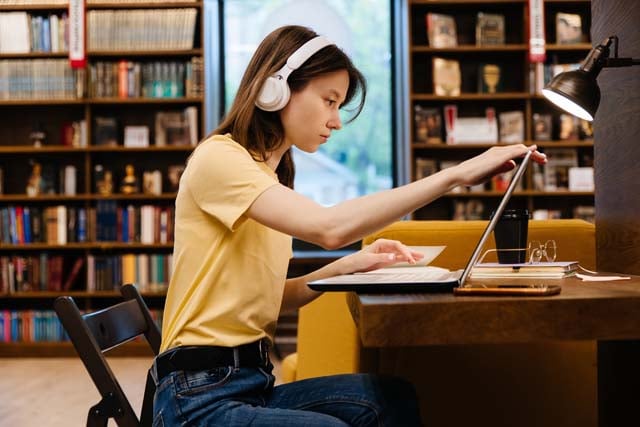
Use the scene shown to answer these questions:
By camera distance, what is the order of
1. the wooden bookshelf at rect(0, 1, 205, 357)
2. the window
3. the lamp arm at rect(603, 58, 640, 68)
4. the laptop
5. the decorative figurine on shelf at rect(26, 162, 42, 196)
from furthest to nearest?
1. the window
2. the decorative figurine on shelf at rect(26, 162, 42, 196)
3. the wooden bookshelf at rect(0, 1, 205, 357)
4. the lamp arm at rect(603, 58, 640, 68)
5. the laptop

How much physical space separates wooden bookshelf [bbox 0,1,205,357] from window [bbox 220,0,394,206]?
0.50 metres

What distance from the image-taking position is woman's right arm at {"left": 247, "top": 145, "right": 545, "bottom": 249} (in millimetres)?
1113

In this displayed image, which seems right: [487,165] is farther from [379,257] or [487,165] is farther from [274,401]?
[274,401]

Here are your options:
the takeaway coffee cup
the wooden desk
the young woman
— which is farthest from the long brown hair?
the wooden desk

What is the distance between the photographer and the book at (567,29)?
218 inches

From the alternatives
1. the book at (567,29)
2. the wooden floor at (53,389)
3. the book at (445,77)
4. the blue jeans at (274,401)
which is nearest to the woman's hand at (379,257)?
the blue jeans at (274,401)

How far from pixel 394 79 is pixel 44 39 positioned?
253cm

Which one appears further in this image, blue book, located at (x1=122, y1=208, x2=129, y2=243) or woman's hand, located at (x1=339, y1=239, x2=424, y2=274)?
blue book, located at (x1=122, y1=208, x2=129, y2=243)

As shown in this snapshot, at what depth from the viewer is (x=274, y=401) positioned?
4.18 ft

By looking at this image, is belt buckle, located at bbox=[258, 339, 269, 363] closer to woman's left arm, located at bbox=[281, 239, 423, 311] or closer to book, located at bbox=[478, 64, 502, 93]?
woman's left arm, located at bbox=[281, 239, 423, 311]

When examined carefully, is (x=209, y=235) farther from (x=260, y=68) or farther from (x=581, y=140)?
(x=581, y=140)

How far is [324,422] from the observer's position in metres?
1.13

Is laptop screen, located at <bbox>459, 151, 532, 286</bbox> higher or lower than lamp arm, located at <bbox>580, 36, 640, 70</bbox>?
lower

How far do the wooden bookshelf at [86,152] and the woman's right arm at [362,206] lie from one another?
4.30 m
